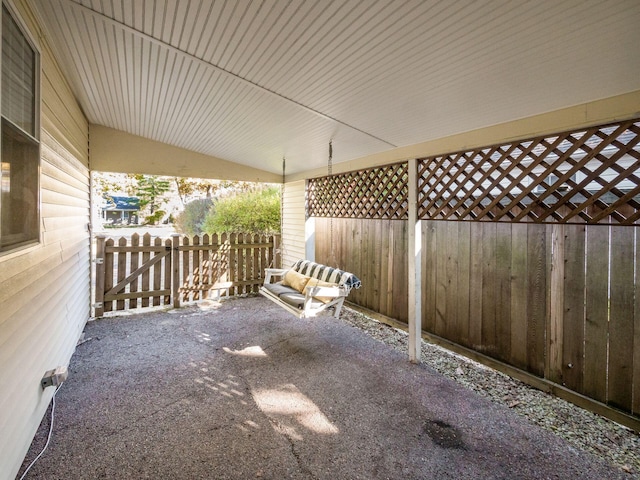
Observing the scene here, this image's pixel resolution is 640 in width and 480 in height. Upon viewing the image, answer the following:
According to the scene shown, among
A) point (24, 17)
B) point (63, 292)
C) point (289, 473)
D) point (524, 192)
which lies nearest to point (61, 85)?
point (24, 17)

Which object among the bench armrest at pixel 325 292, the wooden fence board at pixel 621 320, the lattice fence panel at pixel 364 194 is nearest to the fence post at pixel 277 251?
the lattice fence panel at pixel 364 194

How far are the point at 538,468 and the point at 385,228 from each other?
136 inches

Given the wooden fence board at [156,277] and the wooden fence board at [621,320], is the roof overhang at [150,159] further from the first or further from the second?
the wooden fence board at [621,320]

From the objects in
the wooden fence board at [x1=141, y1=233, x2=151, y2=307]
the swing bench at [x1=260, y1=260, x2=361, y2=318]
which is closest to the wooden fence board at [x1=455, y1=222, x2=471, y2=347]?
the swing bench at [x1=260, y1=260, x2=361, y2=318]

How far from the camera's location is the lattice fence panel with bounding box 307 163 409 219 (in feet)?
13.9

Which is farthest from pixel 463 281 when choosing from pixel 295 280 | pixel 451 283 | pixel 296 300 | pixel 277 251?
pixel 277 251

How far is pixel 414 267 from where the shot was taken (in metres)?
3.66

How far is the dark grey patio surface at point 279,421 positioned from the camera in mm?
2033

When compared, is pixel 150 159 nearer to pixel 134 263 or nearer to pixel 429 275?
pixel 134 263

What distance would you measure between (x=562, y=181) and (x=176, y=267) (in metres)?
5.51

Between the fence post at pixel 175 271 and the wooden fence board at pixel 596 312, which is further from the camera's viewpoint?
the fence post at pixel 175 271

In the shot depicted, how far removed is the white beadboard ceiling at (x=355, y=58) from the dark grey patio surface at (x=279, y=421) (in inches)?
102

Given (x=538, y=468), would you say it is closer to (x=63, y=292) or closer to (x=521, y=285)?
(x=521, y=285)

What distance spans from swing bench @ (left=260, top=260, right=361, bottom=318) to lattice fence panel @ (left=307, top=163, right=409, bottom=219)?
102 centimetres
